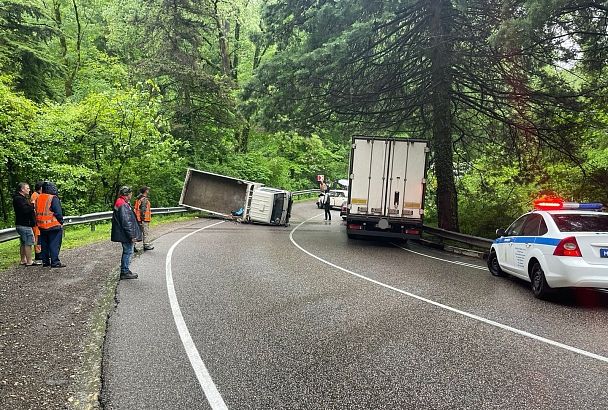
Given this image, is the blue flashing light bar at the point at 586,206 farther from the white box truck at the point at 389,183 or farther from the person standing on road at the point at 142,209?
the person standing on road at the point at 142,209

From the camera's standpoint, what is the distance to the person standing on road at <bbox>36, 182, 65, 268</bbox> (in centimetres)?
1027

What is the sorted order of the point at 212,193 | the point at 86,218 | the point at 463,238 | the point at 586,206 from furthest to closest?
the point at 212,193, the point at 86,218, the point at 463,238, the point at 586,206

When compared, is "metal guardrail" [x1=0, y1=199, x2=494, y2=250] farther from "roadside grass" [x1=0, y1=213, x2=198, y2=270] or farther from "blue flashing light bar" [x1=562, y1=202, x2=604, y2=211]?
"blue flashing light bar" [x1=562, y1=202, x2=604, y2=211]

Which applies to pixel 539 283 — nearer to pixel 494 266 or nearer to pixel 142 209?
pixel 494 266

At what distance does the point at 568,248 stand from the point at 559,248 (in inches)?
5.0

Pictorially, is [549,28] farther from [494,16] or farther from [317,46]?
[317,46]

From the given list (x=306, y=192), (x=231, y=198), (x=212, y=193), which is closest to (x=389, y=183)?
(x=231, y=198)

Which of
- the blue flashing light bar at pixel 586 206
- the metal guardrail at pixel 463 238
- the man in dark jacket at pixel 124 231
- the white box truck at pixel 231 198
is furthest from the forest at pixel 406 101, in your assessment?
the man in dark jacket at pixel 124 231

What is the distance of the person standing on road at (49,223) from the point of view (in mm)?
10266

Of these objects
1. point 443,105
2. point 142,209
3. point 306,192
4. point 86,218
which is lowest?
point 86,218

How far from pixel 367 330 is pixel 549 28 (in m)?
10.4

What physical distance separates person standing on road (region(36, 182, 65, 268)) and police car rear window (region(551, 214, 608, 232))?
32.1 feet

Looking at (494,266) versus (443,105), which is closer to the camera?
(494,266)

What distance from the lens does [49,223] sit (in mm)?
10312
